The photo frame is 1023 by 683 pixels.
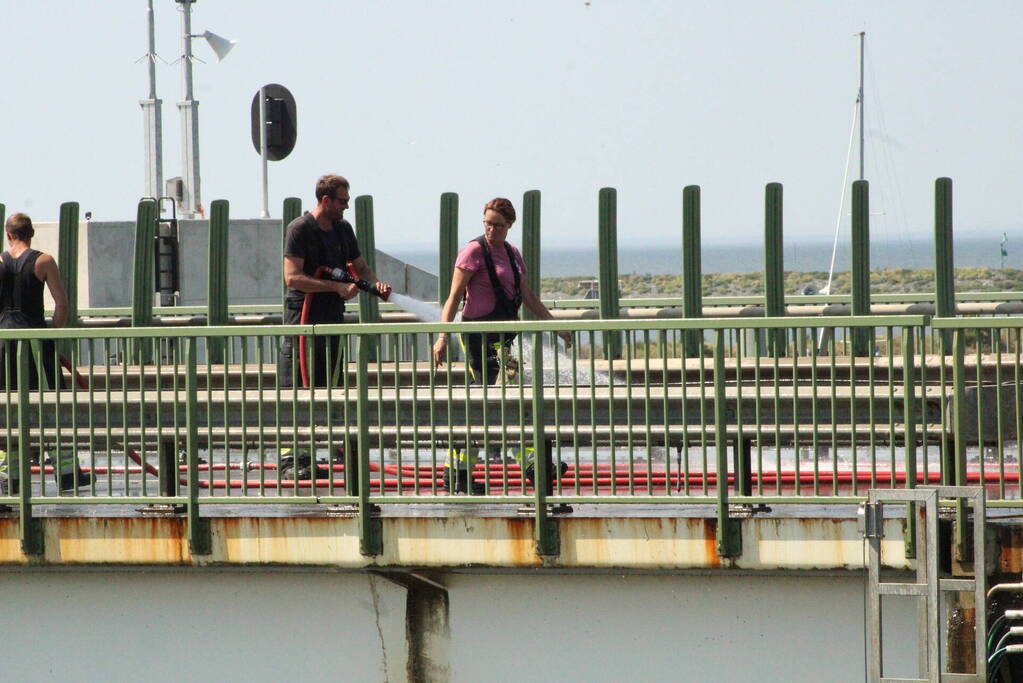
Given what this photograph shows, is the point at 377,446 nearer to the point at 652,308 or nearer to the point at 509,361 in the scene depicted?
the point at 509,361

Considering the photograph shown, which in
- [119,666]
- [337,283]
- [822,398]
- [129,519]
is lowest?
[119,666]

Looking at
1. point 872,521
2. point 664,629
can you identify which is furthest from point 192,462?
point 872,521

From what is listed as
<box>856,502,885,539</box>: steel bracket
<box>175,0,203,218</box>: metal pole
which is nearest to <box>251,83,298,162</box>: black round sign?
<box>175,0,203,218</box>: metal pole

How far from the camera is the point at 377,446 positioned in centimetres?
948

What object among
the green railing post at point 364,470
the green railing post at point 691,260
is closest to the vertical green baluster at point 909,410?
the green railing post at point 364,470

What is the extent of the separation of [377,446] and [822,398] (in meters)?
2.33

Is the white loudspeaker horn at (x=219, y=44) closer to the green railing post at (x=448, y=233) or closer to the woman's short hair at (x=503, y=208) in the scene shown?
the green railing post at (x=448, y=233)

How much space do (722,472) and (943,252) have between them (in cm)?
386

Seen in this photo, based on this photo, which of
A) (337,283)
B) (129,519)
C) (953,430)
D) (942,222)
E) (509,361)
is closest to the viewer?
(953,430)

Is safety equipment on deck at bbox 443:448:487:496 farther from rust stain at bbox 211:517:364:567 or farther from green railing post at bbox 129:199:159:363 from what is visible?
green railing post at bbox 129:199:159:363

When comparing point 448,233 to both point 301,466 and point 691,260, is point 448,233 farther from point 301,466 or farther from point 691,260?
point 301,466

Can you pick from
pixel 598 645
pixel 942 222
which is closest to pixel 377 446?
pixel 598 645

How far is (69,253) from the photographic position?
1316 cm

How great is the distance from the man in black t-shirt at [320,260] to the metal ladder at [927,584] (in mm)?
3642
